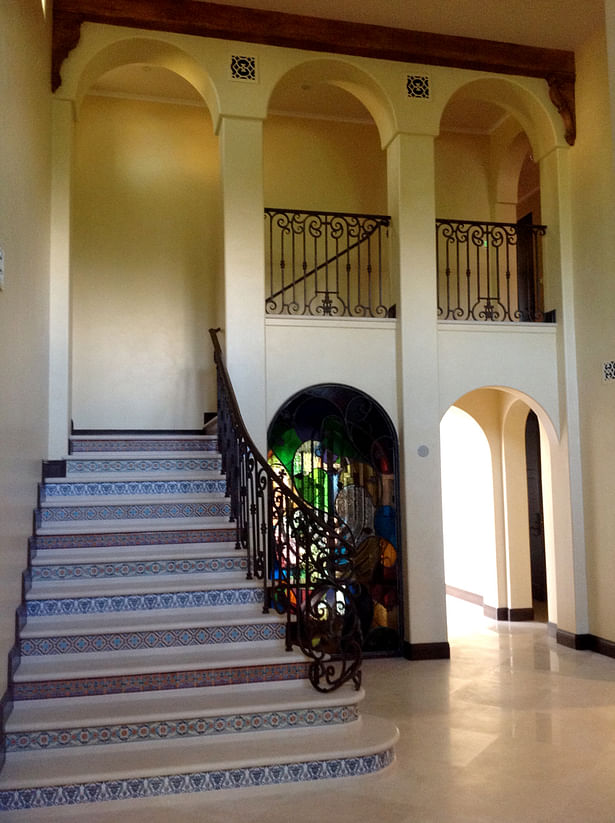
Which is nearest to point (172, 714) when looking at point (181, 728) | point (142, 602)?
point (181, 728)

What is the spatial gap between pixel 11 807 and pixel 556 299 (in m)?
6.54

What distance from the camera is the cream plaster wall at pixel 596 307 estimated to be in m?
7.14

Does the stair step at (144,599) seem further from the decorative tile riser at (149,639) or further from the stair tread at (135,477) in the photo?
the stair tread at (135,477)

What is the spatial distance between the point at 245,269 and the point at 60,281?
5.38 feet

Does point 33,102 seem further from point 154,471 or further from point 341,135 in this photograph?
point 341,135

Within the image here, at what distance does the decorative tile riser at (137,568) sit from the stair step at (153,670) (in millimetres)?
707

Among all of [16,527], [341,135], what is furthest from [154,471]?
[341,135]

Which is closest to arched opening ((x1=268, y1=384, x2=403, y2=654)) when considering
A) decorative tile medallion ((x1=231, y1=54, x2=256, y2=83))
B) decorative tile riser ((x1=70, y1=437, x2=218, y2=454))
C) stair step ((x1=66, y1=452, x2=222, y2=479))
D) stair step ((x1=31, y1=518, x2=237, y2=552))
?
decorative tile riser ((x1=70, y1=437, x2=218, y2=454))

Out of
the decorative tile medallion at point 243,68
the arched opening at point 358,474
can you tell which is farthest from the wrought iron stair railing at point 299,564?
the decorative tile medallion at point 243,68

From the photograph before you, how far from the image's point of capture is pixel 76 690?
4348mm

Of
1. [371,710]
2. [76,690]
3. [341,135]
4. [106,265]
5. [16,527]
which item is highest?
[341,135]

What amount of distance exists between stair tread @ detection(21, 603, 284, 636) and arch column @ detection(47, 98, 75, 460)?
1878 millimetres

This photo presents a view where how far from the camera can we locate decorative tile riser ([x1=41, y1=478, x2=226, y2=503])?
19.6 feet

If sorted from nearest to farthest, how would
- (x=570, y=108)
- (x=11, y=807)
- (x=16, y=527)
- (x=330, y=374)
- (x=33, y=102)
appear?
(x=11, y=807)
(x=16, y=527)
(x=33, y=102)
(x=330, y=374)
(x=570, y=108)
